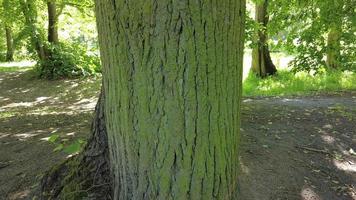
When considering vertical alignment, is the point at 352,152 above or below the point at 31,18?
below

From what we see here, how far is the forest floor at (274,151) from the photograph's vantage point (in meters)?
3.44

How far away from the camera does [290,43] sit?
9.52 meters

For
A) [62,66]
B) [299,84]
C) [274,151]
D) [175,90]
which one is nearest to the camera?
[175,90]

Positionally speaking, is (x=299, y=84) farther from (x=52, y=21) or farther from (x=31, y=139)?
(x=52, y=21)

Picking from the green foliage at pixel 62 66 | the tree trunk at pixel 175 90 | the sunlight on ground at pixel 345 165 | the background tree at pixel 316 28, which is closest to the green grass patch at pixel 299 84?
the background tree at pixel 316 28

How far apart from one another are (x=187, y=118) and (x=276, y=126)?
3526 millimetres

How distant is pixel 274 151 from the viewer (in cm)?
419

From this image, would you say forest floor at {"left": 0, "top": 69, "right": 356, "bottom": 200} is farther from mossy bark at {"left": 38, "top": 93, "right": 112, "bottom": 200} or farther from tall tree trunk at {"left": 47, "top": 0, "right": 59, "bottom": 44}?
tall tree trunk at {"left": 47, "top": 0, "right": 59, "bottom": 44}

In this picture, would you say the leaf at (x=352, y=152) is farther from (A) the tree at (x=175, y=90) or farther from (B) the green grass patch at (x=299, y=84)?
(B) the green grass patch at (x=299, y=84)

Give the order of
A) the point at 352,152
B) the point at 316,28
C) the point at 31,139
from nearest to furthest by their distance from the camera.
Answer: the point at 352,152 < the point at 31,139 < the point at 316,28

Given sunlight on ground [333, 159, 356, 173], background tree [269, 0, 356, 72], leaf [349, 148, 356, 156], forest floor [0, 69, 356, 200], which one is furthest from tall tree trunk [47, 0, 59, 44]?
sunlight on ground [333, 159, 356, 173]

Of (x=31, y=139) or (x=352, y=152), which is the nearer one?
(x=352, y=152)

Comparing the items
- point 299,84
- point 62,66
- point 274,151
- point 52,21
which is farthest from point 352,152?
point 52,21

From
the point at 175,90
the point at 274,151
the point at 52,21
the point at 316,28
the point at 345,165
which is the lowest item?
the point at 345,165
